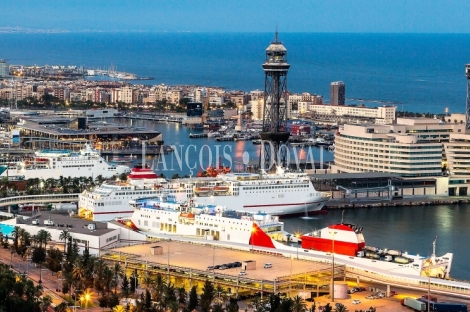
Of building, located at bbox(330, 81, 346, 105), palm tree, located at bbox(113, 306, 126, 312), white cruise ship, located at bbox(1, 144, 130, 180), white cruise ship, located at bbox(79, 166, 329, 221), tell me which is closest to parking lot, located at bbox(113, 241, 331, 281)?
palm tree, located at bbox(113, 306, 126, 312)

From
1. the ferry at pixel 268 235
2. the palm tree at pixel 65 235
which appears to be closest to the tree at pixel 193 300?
the ferry at pixel 268 235

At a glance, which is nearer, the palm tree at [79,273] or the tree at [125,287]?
the tree at [125,287]

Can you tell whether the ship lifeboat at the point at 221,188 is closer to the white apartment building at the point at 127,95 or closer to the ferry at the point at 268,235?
the ferry at the point at 268,235

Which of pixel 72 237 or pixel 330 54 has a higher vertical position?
pixel 330 54

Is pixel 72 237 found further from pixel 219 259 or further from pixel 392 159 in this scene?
pixel 392 159

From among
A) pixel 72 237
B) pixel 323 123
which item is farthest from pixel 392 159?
pixel 323 123

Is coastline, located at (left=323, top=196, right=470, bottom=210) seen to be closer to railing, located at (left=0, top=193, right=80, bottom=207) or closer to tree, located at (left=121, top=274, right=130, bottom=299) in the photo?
railing, located at (left=0, top=193, right=80, bottom=207)
